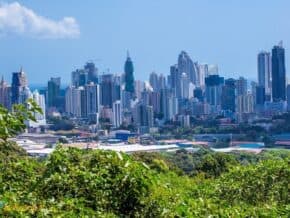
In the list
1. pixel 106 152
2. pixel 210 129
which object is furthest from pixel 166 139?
pixel 106 152

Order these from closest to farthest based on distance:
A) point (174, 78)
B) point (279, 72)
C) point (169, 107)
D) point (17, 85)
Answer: point (17, 85)
point (169, 107)
point (279, 72)
point (174, 78)

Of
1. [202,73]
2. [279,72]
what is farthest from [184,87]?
[279,72]

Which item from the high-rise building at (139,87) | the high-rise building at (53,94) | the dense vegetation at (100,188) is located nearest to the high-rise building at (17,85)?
the high-rise building at (53,94)

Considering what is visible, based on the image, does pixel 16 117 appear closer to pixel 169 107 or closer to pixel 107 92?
pixel 169 107

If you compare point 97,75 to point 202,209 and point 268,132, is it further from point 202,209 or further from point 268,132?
point 202,209

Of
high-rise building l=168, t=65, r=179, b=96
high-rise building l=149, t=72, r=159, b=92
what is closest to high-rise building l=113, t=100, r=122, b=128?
high-rise building l=168, t=65, r=179, b=96

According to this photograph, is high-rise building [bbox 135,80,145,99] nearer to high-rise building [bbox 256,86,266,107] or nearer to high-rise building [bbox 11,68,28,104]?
high-rise building [bbox 256,86,266,107]

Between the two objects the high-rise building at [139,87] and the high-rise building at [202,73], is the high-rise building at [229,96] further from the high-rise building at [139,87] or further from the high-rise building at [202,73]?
the high-rise building at [202,73]
